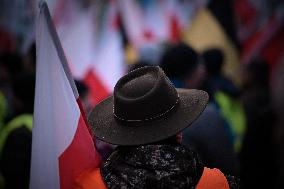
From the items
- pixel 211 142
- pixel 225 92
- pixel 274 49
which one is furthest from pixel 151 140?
pixel 274 49

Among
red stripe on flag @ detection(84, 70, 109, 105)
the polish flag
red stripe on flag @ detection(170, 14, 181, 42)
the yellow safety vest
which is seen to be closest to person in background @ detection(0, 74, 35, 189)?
the polish flag

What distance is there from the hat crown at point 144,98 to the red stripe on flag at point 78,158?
23 centimetres

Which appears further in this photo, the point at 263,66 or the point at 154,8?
the point at 154,8

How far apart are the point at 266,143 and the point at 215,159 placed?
1641mm

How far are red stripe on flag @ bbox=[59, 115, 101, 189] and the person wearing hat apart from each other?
10cm

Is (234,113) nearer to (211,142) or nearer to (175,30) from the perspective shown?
(211,142)

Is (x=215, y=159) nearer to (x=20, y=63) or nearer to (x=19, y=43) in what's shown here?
(x=20, y=63)

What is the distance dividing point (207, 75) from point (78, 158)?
6.68 feet

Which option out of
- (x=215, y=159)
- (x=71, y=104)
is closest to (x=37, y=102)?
(x=71, y=104)

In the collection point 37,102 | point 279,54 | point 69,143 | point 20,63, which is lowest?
point 279,54

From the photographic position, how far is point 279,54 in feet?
21.5

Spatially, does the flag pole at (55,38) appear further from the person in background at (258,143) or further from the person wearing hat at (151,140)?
the person in background at (258,143)

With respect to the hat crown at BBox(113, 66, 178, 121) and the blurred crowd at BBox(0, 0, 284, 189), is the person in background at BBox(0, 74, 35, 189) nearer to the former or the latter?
the blurred crowd at BBox(0, 0, 284, 189)

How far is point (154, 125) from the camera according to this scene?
203cm
